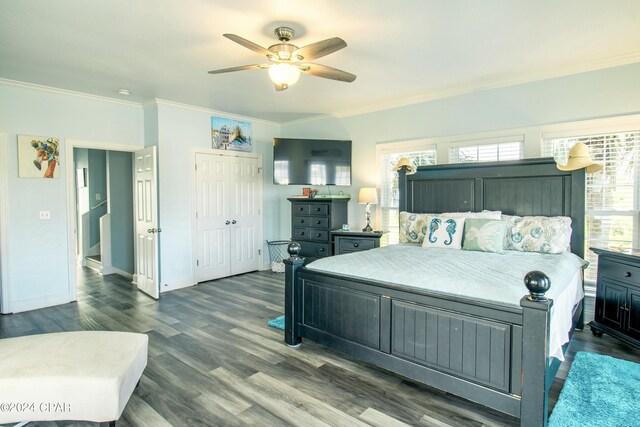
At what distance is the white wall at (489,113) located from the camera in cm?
362

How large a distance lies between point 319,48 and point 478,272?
1946 millimetres

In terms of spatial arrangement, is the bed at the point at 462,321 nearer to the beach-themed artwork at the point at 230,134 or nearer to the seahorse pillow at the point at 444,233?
the seahorse pillow at the point at 444,233

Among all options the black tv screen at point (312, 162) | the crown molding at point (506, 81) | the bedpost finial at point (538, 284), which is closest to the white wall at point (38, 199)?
the black tv screen at point (312, 162)

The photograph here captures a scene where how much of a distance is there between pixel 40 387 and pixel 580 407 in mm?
3104

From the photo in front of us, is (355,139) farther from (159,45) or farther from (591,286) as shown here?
(591,286)

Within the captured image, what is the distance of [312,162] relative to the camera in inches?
220

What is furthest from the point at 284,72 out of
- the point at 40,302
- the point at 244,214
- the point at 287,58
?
the point at 40,302

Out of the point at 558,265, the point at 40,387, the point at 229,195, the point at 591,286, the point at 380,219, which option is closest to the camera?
the point at 40,387

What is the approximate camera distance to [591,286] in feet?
13.0

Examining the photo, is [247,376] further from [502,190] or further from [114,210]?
[114,210]

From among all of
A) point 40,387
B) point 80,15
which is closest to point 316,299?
point 40,387

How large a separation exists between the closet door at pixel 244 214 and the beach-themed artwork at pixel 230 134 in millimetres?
228

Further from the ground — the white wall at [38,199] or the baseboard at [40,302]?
the white wall at [38,199]

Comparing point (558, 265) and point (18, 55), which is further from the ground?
point (18, 55)
